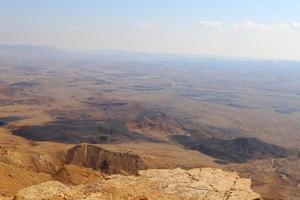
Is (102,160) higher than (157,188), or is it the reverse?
(157,188)

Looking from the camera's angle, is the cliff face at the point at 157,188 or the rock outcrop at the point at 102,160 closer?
the cliff face at the point at 157,188

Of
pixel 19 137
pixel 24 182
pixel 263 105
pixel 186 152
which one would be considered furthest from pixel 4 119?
pixel 263 105

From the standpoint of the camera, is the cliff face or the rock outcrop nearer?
the cliff face

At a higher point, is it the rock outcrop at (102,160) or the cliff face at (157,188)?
the cliff face at (157,188)

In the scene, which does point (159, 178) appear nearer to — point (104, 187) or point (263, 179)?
point (104, 187)
